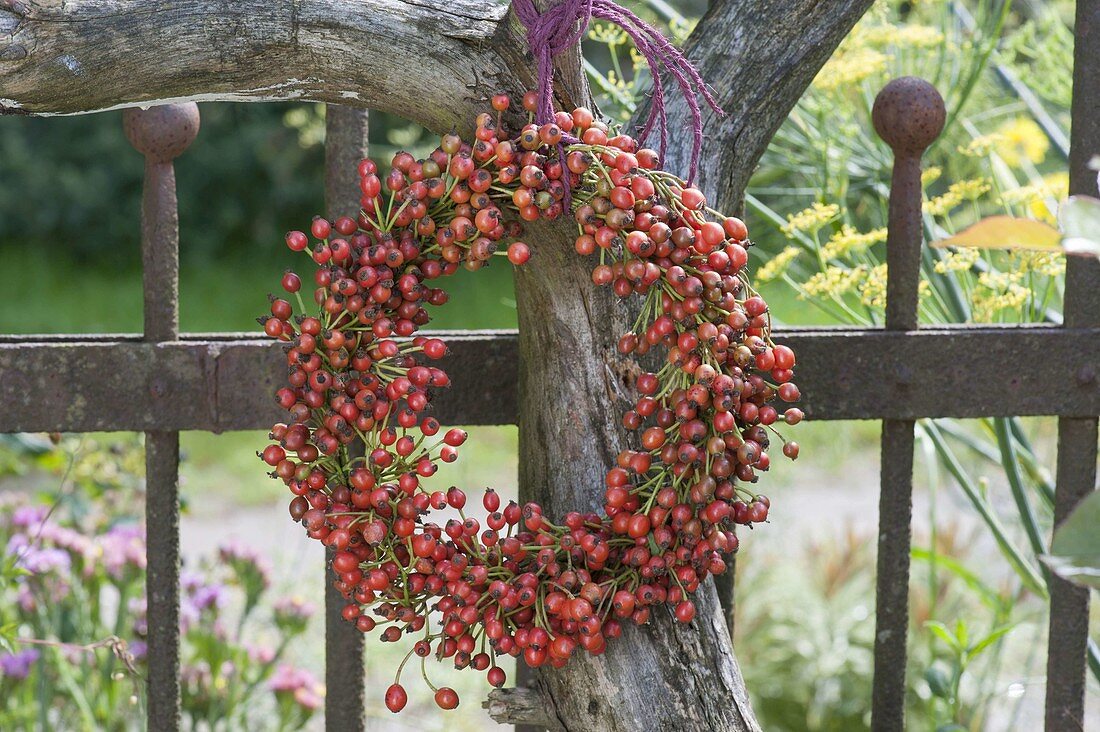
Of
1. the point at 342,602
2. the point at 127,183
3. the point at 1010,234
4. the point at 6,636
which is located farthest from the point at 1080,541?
the point at 127,183

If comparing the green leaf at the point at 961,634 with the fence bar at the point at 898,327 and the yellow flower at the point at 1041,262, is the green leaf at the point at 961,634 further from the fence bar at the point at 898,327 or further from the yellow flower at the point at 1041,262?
the yellow flower at the point at 1041,262

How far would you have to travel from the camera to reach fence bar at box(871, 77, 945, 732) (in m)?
1.07

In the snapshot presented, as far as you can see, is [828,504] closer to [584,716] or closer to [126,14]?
[584,716]

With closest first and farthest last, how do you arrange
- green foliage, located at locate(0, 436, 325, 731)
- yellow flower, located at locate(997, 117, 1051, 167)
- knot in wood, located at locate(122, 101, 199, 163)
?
knot in wood, located at locate(122, 101, 199, 163) → green foliage, located at locate(0, 436, 325, 731) → yellow flower, located at locate(997, 117, 1051, 167)

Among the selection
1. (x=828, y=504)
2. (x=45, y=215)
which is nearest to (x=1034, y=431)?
(x=828, y=504)

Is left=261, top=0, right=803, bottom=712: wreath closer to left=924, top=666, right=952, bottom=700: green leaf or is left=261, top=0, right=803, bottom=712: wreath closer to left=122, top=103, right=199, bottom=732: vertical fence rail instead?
left=122, top=103, right=199, bottom=732: vertical fence rail

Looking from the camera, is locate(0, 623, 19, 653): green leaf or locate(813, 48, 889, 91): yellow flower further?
locate(813, 48, 889, 91): yellow flower

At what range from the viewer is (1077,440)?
3.73 ft

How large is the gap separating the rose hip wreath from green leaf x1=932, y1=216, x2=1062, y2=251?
0.26 m

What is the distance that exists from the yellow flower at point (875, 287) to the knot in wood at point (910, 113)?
0.60ft

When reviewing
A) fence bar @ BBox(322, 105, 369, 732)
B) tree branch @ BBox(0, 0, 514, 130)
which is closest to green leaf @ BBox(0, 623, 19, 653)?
fence bar @ BBox(322, 105, 369, 732)

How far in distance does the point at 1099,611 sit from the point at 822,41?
221 centimetres

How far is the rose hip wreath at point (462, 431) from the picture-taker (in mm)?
792

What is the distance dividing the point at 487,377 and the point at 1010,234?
0.62 m
